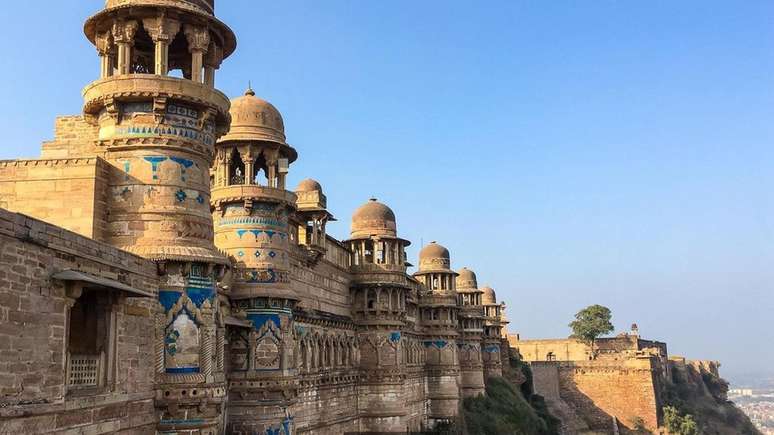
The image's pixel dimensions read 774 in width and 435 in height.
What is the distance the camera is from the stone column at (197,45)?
1396 cm

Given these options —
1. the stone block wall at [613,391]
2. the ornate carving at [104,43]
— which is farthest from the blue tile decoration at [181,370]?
the stone block wall at [613,391]

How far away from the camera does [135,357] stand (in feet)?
39.1

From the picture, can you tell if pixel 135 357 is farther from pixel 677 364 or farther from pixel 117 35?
pixel 677 364

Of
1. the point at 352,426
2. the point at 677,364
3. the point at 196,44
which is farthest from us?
the point at 677,364

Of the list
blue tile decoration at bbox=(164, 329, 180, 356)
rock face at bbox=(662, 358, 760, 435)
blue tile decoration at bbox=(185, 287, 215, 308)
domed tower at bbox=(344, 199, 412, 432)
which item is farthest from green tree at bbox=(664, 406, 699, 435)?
blue tile decoration at bbox=(164, 329, 180, 356)

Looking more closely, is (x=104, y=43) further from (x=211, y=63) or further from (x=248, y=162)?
(x=248, y=162)

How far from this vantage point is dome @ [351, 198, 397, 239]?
3155cm

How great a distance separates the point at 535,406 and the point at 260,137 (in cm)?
4686

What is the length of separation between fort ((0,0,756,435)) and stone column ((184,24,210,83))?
35 mm

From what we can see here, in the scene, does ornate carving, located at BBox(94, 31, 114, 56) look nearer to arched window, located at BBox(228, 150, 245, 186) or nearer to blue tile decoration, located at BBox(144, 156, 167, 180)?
blue tile decoration, located at BBox(144, 156, 167, 180)

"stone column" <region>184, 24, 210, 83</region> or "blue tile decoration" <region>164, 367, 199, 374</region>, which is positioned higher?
"stone column" <region>184, 24, 210, 83</region>

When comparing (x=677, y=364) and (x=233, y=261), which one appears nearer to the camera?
(x=233, y=261)

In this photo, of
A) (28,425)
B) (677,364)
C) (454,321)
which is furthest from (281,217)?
(677,364)

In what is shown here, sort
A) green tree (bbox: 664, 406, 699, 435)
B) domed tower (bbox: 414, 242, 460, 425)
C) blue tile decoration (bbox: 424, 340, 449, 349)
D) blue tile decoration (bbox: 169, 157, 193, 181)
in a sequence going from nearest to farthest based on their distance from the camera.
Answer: blue tile decoration (bbox: 169, 157, 193, 181)
domed tower (bbox: 414, 242, 460, 425)
blue tile decoration (bbox: 424, 340, 449, 349)
green tree (bbox: 664, 406, 699, 435)
